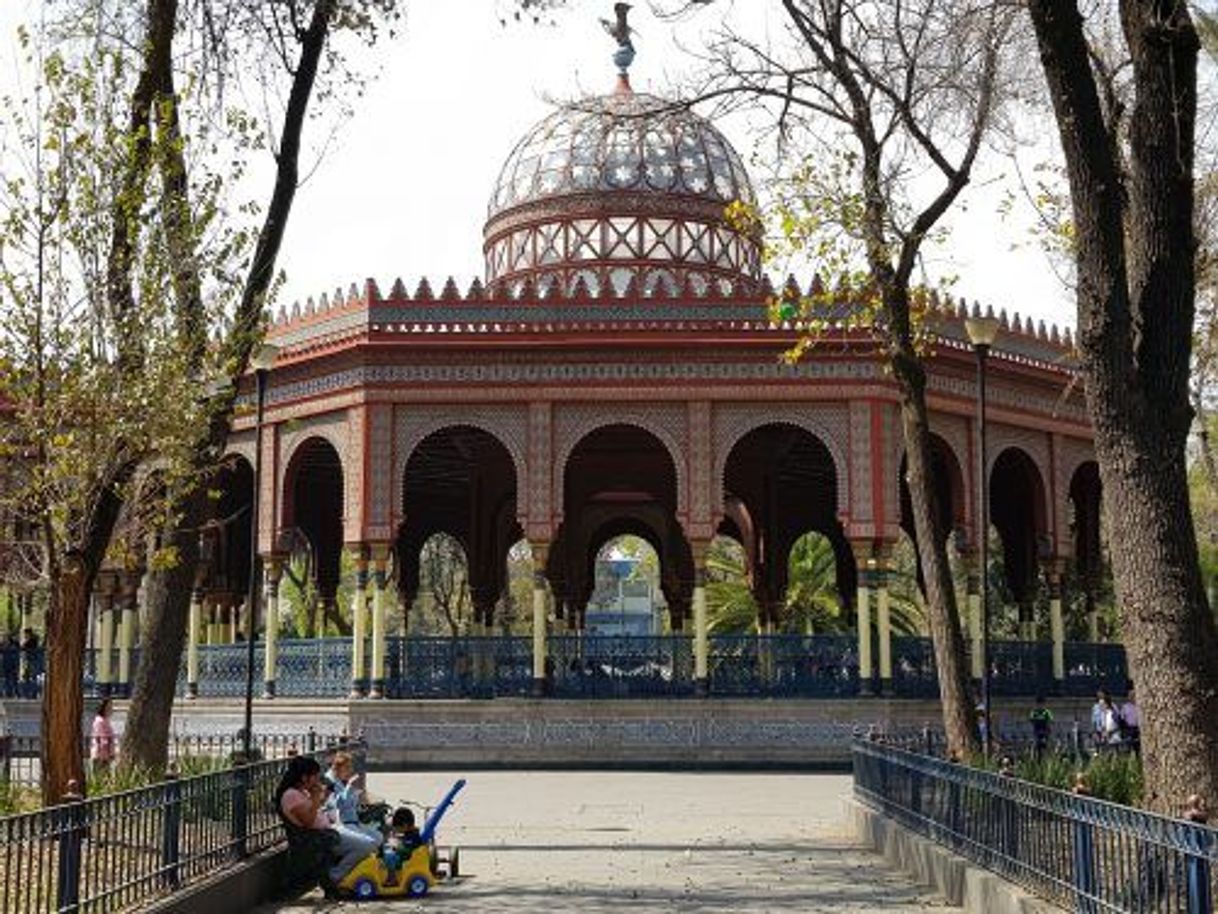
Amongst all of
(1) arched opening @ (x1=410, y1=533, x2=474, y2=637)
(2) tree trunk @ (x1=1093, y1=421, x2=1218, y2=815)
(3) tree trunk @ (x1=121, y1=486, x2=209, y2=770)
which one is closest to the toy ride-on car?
(3) tree trunk @ (x1=121, y1=486, x2=209, y2=770)

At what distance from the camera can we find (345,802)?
34.3 feet

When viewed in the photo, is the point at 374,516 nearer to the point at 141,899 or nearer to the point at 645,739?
the point at 645,739

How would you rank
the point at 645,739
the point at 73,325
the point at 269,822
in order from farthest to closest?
the point at 645,739 < the point at 269,822 < the point at 73,325

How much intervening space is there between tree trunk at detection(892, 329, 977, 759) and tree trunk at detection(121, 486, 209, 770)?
21.2ft

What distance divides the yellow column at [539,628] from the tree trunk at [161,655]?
10.7 metres

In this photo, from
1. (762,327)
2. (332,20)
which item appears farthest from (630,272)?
(332,20)

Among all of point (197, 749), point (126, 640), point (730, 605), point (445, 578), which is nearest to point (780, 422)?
point (197, 749)

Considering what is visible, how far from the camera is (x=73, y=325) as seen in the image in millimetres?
9555

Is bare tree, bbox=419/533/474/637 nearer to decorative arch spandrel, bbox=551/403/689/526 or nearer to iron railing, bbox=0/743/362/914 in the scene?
decorative arch spandrel, bbox=551/403/689/526

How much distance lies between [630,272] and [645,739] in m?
9.26

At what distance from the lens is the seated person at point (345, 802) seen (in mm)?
10125

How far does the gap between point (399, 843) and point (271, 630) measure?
14.0 meters

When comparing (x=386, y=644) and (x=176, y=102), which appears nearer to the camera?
(x=176, y=102)

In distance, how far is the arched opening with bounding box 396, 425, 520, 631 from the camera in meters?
28.8
